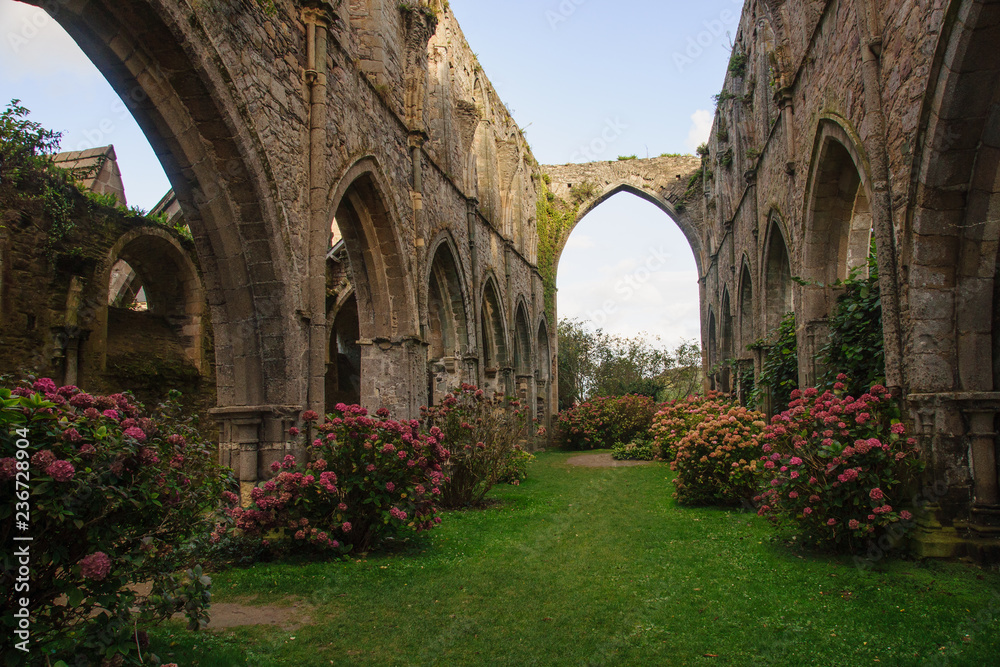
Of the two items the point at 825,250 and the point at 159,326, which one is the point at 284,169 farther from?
the point at 825,250

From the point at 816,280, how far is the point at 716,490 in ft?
9.01

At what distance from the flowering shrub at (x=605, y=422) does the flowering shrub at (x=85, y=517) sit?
15.4 meters

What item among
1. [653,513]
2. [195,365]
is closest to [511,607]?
[653,513]

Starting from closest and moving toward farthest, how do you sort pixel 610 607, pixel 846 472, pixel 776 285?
pixel 610 607 < pixel 846 472 < pixel 776 285

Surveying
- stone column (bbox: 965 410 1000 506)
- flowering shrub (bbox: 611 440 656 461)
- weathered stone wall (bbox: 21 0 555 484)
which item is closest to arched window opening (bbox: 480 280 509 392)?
flowering shrub (bbox: 611 440 656 461)

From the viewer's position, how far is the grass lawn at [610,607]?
3244mm

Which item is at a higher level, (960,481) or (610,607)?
(960,481)

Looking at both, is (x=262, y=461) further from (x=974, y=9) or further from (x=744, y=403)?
(x=744, y=403)

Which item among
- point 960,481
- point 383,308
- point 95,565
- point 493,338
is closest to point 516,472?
point 383,308

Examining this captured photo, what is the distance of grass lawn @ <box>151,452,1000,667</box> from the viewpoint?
3244 millimetres

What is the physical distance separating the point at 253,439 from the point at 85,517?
3519 mm

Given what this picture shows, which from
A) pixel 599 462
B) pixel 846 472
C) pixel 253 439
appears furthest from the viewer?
pixel 599 462

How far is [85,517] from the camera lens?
236cm

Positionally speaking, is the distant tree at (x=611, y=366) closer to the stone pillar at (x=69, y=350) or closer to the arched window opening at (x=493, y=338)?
the arched window opening at (x=493, y=338)
